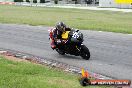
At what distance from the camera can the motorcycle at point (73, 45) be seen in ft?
48.3

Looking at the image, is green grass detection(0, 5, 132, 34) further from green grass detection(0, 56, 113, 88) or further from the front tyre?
green grass detection(0, 56, 113, 88)

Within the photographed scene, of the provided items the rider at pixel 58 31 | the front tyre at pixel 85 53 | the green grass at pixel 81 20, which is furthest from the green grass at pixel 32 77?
the green grass at pixel 81 20

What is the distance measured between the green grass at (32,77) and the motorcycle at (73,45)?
2.92 m

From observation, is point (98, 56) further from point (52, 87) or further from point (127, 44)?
point (52, 87)

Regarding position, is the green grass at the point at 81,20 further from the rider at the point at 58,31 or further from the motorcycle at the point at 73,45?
the motorcycle at the point at 73,45

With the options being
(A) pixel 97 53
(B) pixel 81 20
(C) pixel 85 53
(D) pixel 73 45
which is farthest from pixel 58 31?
(B) pixel 81 20

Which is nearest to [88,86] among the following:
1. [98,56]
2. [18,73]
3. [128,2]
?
[18,73]

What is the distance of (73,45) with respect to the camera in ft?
49.5

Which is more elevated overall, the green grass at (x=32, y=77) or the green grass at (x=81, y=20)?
→ the green grass at (x=32, y=77)

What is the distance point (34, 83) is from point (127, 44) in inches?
400

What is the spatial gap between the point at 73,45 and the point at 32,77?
488 centimetres

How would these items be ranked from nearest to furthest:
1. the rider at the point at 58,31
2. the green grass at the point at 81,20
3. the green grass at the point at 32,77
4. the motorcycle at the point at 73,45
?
1. the green grass at the point at 32,77
2. the motorcycle at the point at 73,45
3. the rider at the point at 58,31
4. the green grass at the point at 81,20

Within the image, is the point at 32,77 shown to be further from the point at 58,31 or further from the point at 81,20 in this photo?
the point at 81,20

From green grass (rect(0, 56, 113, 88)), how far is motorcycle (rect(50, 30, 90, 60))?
9.59 feet
